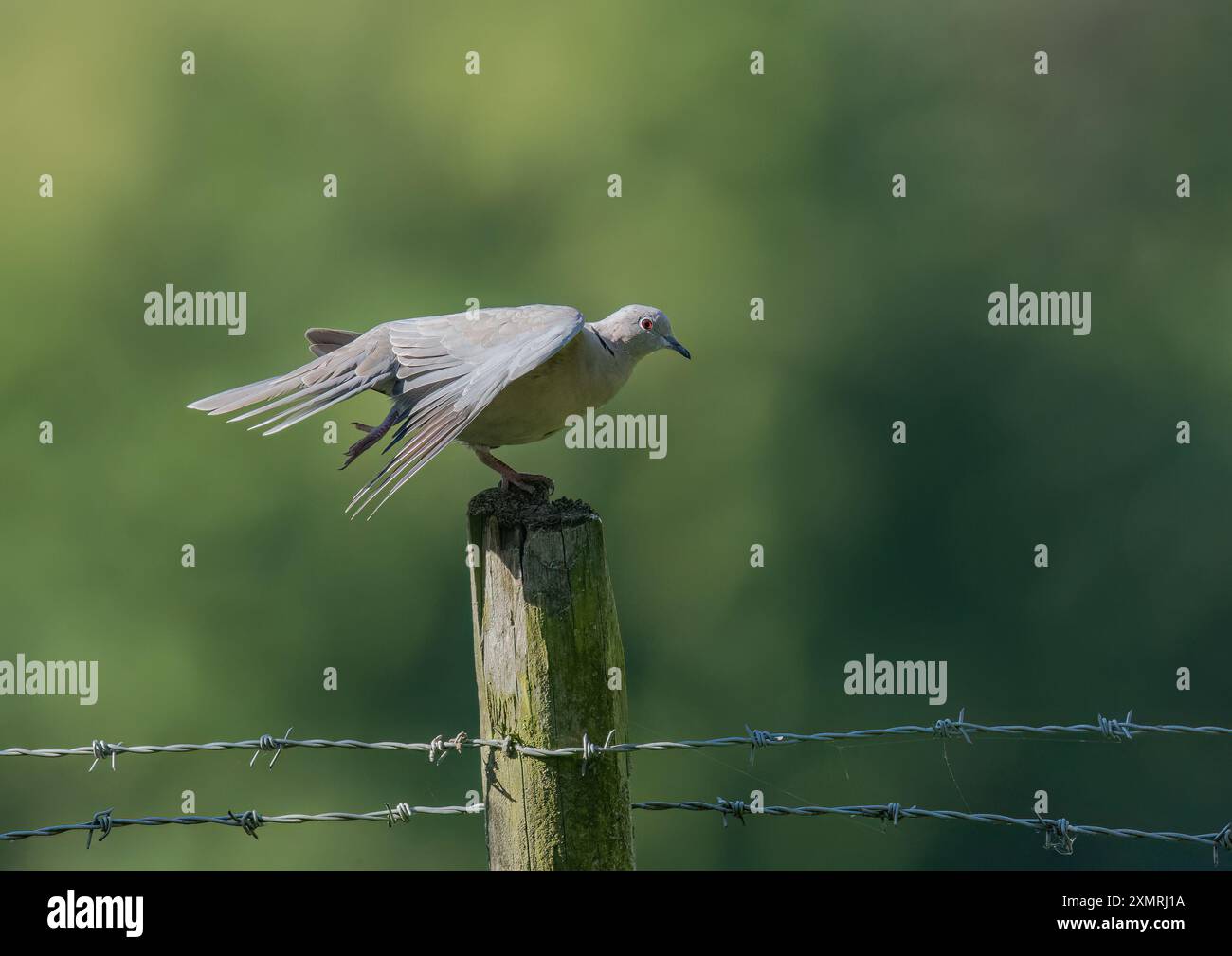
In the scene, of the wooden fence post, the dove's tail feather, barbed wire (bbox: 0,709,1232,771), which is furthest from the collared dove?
barbed wire (bbox: 0,709,1232,771)

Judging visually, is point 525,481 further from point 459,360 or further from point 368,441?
point 368,441

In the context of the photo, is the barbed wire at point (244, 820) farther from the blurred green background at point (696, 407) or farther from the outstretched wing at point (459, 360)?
the blurred green background at point (696, 407)

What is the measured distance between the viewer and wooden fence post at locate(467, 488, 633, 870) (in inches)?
125

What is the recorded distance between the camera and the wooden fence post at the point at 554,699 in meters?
3.19

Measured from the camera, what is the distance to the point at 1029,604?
1686 cm

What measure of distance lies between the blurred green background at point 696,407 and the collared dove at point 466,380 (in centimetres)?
972

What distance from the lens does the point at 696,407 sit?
1538 centimetres

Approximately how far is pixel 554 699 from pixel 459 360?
1.15 meters

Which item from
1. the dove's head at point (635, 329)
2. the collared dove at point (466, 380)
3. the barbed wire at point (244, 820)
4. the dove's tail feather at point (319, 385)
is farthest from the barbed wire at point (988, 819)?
the dove's head at point (635, 329)

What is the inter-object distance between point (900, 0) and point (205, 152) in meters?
8.69

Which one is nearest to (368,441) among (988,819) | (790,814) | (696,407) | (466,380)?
(466,380)

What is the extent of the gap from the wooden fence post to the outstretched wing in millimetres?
461

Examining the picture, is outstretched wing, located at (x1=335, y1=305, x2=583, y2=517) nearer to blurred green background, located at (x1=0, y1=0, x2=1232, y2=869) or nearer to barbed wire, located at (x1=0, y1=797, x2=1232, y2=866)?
barbed wire, located at (x1=0, y1=797, x2=1232, y2=866)

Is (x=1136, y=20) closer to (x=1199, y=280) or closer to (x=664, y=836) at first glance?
(x=1199, y=280)
